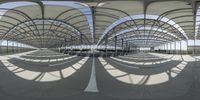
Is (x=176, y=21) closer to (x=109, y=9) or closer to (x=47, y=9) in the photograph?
(x=109, y=9)

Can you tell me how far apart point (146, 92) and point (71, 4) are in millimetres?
25901

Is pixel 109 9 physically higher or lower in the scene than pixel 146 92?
higher

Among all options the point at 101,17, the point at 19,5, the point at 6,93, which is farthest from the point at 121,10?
the point at 6,93

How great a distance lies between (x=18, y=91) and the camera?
800cm

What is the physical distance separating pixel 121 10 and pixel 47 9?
11756 mm

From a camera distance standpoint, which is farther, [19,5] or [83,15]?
[83,15]

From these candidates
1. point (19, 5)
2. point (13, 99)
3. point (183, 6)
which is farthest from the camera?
point (19, 5)

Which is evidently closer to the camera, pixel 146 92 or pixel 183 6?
pixel 146 92

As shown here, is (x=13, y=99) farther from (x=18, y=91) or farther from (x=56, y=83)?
(x=56, y=83)

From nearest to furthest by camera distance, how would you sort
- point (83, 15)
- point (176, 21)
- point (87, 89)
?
1. point (87, 89)
2. point (83, 15)
3. point (176, 21)

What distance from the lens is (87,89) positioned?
8484mm

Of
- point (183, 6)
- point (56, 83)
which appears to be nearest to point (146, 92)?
point (56, 83)

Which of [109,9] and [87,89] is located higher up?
[109,9]

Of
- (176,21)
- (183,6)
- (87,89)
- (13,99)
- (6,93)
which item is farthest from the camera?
(176,21)
